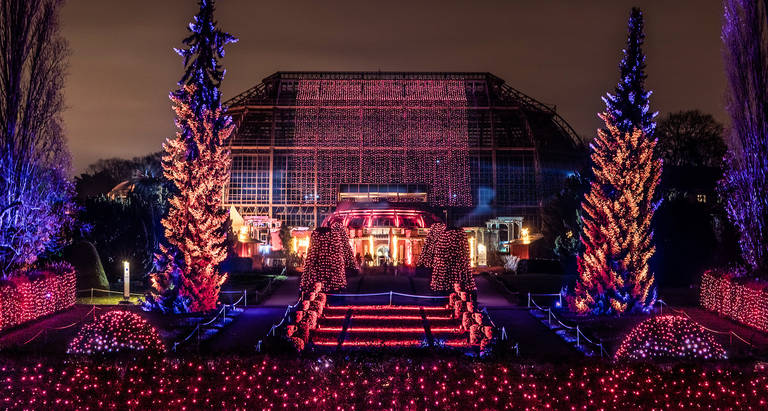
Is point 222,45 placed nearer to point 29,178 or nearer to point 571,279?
point 29,178

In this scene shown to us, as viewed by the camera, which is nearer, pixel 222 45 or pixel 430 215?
pixel 222 45

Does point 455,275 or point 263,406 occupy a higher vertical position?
point 455,275

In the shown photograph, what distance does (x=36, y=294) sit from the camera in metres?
18.7

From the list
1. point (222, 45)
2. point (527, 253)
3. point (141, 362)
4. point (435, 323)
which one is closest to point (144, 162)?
point (527, 253)

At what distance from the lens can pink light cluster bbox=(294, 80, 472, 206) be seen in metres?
45.8

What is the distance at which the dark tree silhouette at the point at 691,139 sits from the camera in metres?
47.7

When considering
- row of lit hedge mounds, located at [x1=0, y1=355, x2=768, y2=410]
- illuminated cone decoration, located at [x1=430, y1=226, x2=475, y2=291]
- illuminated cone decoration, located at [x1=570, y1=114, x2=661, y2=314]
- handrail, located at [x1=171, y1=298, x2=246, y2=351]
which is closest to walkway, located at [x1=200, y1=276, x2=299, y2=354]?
handrail, located at [x1=171, y1=298, x2=246, y2=351]

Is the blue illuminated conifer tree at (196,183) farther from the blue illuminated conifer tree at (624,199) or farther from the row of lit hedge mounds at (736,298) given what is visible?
the row of lit hedge mounds at (736,298)

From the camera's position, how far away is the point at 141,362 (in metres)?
10.2

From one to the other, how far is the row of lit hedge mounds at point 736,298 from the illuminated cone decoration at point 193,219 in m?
15.5

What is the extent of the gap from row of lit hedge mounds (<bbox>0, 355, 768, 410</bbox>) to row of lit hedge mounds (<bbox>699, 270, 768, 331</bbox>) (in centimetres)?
785

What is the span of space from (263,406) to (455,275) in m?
13.0

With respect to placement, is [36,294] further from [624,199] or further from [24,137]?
[624,199]

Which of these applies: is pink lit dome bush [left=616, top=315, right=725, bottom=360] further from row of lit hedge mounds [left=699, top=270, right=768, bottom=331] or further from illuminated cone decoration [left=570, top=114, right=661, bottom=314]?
illuminated cone decoration [left=570, top=114, right=661, bottom=314]
